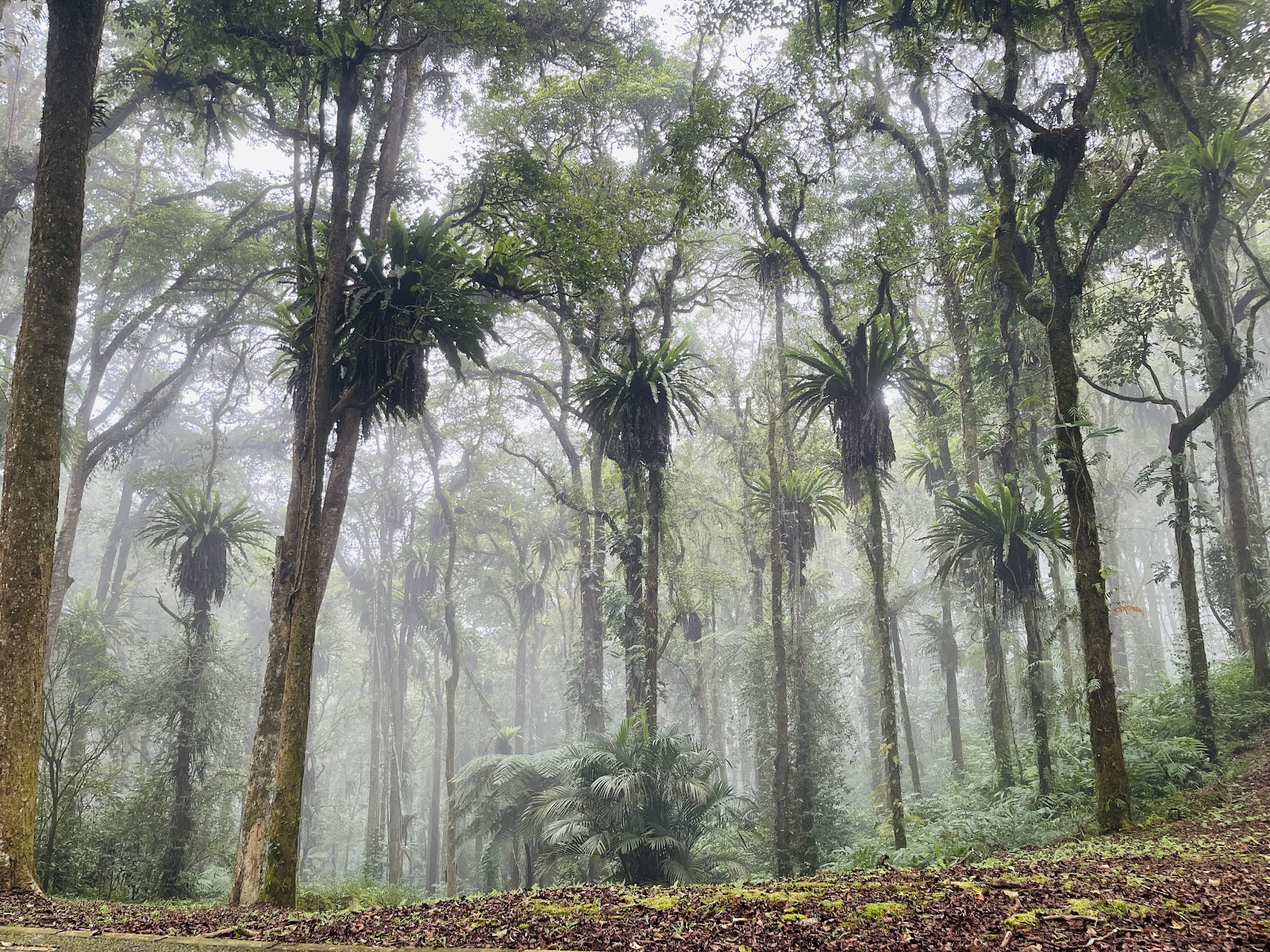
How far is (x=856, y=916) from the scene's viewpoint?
9.29 ft

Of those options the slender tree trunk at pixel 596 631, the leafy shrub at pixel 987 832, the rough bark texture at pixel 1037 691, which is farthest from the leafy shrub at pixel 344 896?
the rough bark texture at pixel 1037 691

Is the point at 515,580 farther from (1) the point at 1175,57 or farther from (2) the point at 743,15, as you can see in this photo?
(1) the point at 1175,57

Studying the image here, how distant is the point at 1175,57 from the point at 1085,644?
850cm

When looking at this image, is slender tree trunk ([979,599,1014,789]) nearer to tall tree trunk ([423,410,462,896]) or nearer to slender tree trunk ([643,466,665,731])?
slender tree trunk ([643,466,665,731])

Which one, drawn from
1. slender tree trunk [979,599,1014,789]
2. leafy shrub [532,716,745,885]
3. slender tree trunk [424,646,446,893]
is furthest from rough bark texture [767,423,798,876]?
slender tree trunk [424,646,446,893]

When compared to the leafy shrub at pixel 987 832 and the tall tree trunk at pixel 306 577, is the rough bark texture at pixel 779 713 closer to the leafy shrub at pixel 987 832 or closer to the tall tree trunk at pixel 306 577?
the leafy shrub at pixel 987 832

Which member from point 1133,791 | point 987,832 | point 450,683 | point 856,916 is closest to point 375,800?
point 450,683

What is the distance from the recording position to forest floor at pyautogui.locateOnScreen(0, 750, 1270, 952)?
2.46 m

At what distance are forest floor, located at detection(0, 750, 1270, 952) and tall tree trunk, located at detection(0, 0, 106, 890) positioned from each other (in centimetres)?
121

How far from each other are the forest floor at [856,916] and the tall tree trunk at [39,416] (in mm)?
1212

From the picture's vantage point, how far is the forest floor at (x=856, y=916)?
246cm

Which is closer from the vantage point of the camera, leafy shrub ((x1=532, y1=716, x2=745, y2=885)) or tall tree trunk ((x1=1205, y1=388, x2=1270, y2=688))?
leafy shrub ((x1=532, y1=716, x2=745, y2=885))

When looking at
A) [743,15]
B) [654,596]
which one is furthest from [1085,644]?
[743,15]

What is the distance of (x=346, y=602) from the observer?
1480 inches
